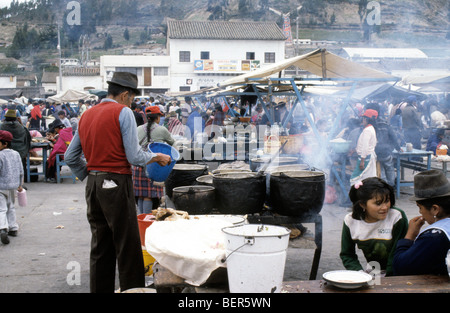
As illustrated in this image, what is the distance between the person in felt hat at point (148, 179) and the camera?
621 centimetres

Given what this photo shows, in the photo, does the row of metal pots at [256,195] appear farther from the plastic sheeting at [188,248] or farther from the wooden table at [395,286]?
the wooden table at [395,286]

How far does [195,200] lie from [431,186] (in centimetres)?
217

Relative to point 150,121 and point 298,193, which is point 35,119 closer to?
point 150,121

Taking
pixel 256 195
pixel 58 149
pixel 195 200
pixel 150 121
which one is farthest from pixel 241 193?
pixel 58 149

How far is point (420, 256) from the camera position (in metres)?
2.86

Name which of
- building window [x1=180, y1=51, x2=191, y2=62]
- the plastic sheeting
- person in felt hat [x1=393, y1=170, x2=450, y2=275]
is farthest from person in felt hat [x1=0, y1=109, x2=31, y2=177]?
building window [x1=180, y1=51, x2=191, y2=62]

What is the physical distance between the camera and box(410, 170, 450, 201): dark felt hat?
9.34 feet

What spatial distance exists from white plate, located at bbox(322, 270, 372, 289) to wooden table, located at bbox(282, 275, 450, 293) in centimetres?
4

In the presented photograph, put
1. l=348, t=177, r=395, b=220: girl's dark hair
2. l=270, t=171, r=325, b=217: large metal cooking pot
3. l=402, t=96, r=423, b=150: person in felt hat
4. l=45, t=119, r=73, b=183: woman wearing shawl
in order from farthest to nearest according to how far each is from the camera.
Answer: l=402, t=96, r=423, b=150: person in felt hat < l=45, t=119, r=73, b=183: woman wearing shawl < l=270, t=171, r=325, b=217: large metal cooking pot < l=348, t=177, r=395, b=220: girl's dark hair

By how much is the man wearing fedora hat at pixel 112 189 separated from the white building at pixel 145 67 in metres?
52.2

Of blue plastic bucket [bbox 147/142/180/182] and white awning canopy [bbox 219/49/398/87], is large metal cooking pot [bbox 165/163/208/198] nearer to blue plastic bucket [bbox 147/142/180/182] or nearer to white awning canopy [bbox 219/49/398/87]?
blue plastic bucket [bbox 147/142/180/182]

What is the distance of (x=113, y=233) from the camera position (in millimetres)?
3729

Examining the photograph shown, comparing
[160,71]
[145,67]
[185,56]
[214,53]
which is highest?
[214,53]

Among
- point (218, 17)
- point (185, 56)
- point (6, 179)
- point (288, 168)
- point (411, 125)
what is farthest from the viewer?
point (218, 17)
